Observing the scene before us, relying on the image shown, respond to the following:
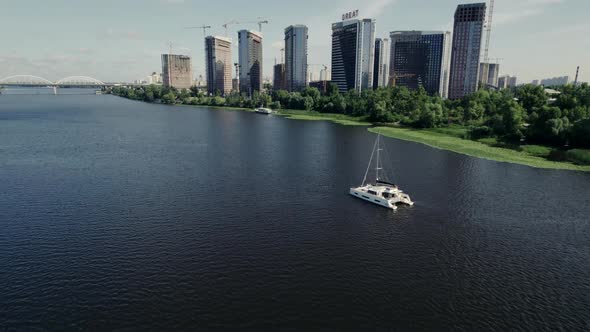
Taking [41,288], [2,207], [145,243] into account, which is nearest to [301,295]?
[145,243]

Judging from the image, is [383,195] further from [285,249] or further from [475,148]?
[475,148]

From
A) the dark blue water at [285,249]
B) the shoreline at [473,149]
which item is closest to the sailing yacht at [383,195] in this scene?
the dark blue water at [285,249]

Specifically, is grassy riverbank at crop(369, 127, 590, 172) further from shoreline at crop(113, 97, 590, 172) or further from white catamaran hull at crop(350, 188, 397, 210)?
white catamaran hull at crop(350, 188, 397, 210)

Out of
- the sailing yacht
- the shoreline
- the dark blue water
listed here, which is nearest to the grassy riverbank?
the shoreline

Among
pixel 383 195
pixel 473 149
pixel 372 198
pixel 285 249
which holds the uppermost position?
pixel 473 149

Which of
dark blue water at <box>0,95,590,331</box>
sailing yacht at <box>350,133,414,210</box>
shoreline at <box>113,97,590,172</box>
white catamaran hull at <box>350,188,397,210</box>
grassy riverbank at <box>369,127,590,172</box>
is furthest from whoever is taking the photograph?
grassy riverbank at <box>369,127,590,172</box>

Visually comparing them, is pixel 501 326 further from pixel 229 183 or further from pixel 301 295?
pixel 229 183

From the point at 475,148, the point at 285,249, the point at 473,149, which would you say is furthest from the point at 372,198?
the point at 475,148
